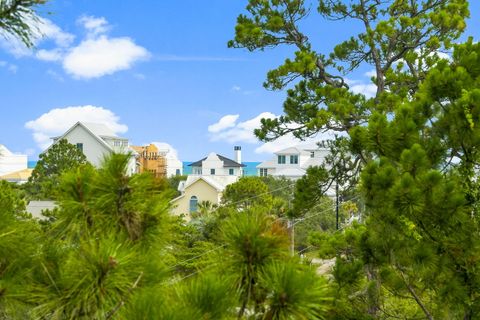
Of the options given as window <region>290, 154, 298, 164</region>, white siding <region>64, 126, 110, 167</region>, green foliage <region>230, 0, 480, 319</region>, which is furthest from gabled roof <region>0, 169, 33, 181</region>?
green foliage <region>230, 0, 480, 319</region>

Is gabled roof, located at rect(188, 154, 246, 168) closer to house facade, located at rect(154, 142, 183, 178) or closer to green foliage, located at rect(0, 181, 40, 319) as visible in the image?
house facade, located at rect(154, 142, 183, 178)

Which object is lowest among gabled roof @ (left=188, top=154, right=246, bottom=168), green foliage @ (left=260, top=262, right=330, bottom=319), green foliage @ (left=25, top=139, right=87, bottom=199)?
green foliage @ (left=260, top=262, right=330, bottom=319)

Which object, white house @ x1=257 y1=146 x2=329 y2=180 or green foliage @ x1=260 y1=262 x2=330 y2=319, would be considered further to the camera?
white house @ x1=257 y1=146 x2=329 y2=180

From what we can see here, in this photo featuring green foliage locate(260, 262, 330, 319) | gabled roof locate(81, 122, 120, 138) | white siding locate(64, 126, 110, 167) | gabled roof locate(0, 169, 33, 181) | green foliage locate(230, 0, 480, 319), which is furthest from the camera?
gabled roof locate(0, 169, 33, 181)

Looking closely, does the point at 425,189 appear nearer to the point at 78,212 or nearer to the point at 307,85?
the point at 78,212

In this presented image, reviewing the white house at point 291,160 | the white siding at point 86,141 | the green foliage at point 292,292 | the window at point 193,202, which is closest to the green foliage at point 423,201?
the green foliage at point 292,292

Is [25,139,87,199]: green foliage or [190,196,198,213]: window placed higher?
[25,139,87,199]: green foliage

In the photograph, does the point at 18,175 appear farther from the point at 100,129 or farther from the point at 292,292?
the point at 292,292

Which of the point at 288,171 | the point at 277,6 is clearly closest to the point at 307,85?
the point at 277,6

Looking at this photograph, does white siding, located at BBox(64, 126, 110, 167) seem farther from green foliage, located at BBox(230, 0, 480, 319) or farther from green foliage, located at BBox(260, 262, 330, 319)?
green foliage, located at BBox(260, 262, 330, 319)

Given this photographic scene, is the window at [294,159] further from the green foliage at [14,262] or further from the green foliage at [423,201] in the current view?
the green foliage at [14,262]

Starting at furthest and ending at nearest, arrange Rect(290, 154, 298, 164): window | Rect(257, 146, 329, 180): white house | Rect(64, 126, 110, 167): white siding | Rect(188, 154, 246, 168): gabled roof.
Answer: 1. Rect(188, 154, 246, 168): gabled roof
2. Rect(290, 154, 298, 164): window
3. Rect(257, 146, 329, 180): white house
4. Rect(64, 126, 110, 167): white siding

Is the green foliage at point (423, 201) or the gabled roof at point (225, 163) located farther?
the gabled roof at point (225, 163)

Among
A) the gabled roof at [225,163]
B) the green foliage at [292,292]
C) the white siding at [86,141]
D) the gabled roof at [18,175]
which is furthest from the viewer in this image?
the gabled roof at [225,163]
